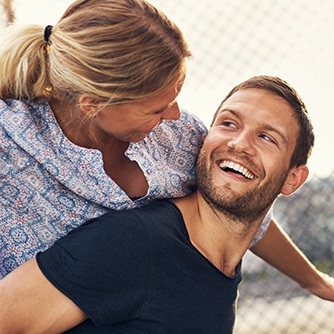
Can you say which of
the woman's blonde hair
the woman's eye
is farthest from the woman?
the woman's eye

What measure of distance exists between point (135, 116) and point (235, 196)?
1.14ft

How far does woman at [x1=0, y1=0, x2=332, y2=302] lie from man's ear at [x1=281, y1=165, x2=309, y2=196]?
17.2 inches

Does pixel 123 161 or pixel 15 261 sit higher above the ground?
pixel 123 161

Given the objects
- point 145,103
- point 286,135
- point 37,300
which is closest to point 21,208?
point 37,300

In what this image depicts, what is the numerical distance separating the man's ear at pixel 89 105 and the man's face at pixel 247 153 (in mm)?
346

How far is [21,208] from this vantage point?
1.66m

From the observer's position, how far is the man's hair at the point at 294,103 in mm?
1979

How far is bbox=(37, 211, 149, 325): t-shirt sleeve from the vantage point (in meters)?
1.56

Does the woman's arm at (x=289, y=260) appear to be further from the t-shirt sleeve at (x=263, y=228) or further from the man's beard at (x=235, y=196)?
the man's beard at (x=235, y=196)

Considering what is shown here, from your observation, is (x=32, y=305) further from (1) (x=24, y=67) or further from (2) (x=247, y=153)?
(2) (x=247, y=153)

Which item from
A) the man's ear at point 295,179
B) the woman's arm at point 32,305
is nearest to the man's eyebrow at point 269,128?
the man's ear at point 295,179

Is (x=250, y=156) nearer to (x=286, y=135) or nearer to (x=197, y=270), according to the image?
(x=286, y=135)

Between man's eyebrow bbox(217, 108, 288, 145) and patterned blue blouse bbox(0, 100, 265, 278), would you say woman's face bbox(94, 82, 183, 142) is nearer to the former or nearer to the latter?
patterned blue blouse bbox(0, 100, 265, 278)

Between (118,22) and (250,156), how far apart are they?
47cm
